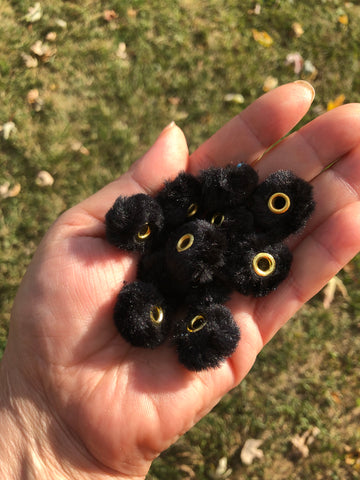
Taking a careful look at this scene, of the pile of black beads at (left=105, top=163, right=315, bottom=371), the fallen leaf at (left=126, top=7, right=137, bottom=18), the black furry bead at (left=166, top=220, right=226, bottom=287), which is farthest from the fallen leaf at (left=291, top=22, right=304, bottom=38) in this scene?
the black furry bead at (left=166, top=220, right=226, bottom=287)

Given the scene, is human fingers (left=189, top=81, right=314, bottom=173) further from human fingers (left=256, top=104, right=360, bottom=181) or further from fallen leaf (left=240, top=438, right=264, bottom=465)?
fallen leaf (left=240, top=438, right=264, bottom=465)

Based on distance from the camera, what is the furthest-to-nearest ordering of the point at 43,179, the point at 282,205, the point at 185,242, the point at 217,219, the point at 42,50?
1. the point at 42,50
2. the point at 43,179
3. the point at 217,219
4. the point at 282,205
5. the point at 185,242

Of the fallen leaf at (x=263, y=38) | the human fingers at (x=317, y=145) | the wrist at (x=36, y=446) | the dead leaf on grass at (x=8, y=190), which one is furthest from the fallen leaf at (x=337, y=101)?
the wrist at (x=36, y=446)

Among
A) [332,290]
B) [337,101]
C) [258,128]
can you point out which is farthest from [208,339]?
[337,101]

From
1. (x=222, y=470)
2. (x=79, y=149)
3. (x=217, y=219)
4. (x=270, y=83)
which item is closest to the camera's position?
(x=217, y=219)

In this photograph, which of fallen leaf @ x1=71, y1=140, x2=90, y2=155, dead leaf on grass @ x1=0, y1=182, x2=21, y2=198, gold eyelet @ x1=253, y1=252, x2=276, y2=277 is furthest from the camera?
fallen leaf @ x1=71, y1=140, x2=90, y2=155

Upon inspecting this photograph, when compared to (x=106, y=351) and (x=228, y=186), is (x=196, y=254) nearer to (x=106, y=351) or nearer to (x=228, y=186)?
(x=228, y=186)

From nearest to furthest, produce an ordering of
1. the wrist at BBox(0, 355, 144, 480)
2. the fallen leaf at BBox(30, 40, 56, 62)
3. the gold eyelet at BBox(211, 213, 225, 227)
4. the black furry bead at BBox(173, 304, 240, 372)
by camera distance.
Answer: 1. the black furry bead at BBox(173, 304, 240, 372)
2. the wrist at BBox(0, 355, 144, 480)
3. the gold eyelet at BBox(211, 213, 225, 227)
4. the fallen leaf at BBox(30, 40, 56, 62)
